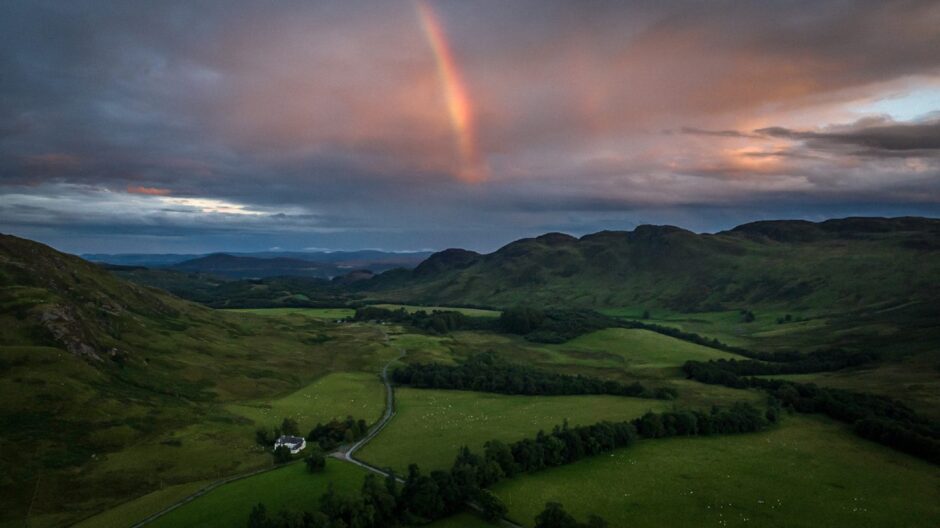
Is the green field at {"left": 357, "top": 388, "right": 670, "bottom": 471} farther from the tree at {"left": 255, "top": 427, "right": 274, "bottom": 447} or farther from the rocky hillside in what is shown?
the rocky hillside

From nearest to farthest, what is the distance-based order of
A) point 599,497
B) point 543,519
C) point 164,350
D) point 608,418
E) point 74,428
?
point 543,519
point 599,497
point 74,428
point 608,418
point 164,350

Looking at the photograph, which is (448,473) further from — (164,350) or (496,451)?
(164,350)

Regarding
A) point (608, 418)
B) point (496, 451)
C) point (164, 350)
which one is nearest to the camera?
point (496, 451)

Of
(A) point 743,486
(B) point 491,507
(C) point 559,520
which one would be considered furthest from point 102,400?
(A) point 743,486

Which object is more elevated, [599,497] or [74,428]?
[74,428]

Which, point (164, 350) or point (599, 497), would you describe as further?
point (164, 350)

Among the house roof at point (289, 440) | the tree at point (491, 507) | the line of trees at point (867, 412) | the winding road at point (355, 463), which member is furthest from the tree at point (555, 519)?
the line of trees at point (867, 412)

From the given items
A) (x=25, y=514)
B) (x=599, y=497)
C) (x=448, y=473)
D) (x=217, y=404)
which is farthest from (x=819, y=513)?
(x=217, y=404)

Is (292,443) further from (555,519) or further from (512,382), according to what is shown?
(512,382)
